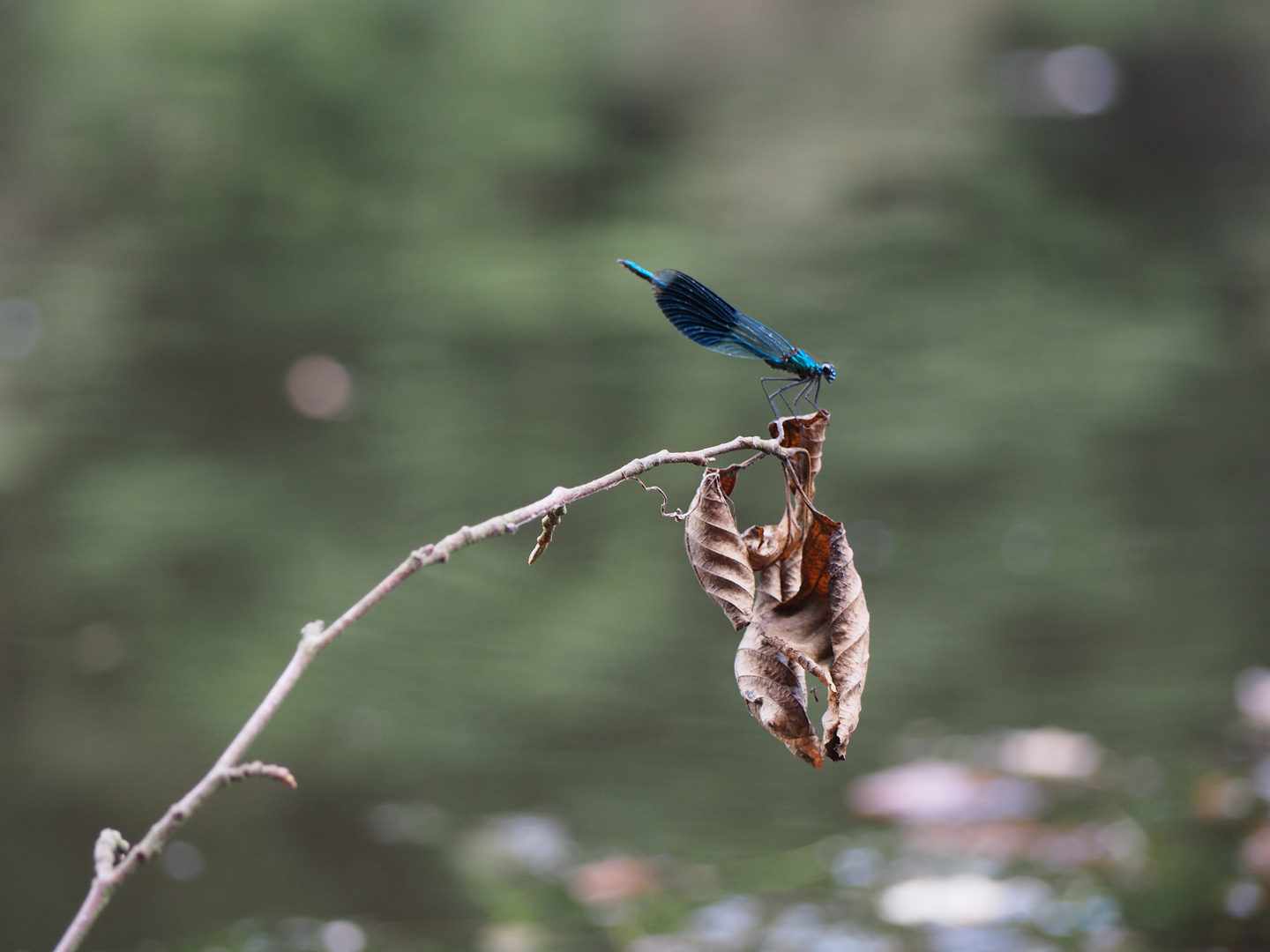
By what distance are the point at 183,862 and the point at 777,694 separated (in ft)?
7.69

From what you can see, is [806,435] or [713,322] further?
[713,322]

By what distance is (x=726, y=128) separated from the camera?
2998mm

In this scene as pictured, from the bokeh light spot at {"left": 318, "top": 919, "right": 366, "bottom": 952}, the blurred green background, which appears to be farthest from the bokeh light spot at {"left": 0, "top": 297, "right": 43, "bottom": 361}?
the bokeh light spot at {"left": 318, "top": 919, "right": 366, "bottom": 952}

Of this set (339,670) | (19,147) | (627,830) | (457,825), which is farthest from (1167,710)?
(19,147)

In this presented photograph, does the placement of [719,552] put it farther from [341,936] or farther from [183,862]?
[183,862]

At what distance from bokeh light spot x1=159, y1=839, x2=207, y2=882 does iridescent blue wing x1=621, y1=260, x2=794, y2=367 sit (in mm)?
2215

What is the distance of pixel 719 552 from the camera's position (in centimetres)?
76

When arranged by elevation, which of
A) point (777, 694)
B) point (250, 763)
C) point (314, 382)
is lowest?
point (250, 763)

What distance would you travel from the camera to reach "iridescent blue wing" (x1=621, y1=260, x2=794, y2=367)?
1.00 metres

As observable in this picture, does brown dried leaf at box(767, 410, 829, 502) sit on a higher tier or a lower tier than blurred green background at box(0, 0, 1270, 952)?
lower

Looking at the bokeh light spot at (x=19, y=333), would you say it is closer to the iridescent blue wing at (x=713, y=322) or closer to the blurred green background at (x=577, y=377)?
the blurred green background at (x=577, y=377)

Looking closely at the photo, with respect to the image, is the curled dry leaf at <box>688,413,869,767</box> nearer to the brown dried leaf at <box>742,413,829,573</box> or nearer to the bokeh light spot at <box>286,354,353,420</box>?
the brown dried leaf at <box>742,413,829,573</box>

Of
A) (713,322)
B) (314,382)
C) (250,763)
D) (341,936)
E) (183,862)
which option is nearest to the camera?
(250,763)

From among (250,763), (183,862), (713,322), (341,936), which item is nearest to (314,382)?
(183,862)
